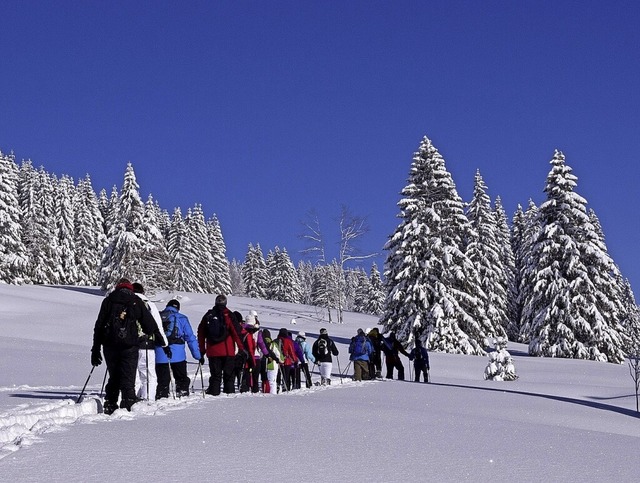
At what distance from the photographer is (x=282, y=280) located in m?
95.9

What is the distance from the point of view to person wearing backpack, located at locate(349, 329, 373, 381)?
68.1ft

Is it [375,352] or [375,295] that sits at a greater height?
[375,295]

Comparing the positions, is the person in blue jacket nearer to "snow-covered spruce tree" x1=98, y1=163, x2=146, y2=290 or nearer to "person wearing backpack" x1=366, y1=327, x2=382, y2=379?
"person wearing backpack" x1=366, y1=327, x2=382, y2=379

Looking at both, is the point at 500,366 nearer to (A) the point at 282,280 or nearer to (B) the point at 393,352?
(B) the point at 393,352

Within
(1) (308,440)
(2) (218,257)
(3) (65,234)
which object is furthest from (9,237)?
(1) (308,440)

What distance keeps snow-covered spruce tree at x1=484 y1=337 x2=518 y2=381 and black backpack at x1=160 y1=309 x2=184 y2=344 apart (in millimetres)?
17656

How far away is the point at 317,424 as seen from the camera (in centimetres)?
793

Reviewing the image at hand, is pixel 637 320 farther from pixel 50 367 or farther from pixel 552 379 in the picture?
pixel 50 367

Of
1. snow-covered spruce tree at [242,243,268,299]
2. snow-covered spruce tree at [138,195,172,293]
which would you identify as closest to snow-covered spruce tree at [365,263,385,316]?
snow-covered spruce tree at [242,243,268,299]

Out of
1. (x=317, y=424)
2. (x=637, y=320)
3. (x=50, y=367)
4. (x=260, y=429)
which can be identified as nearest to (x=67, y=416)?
(x=260, y=429)

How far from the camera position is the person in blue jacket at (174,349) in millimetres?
11141

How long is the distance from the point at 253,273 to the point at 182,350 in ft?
283

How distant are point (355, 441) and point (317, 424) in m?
1.25

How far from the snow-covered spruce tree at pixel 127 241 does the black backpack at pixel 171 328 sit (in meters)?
44.4
